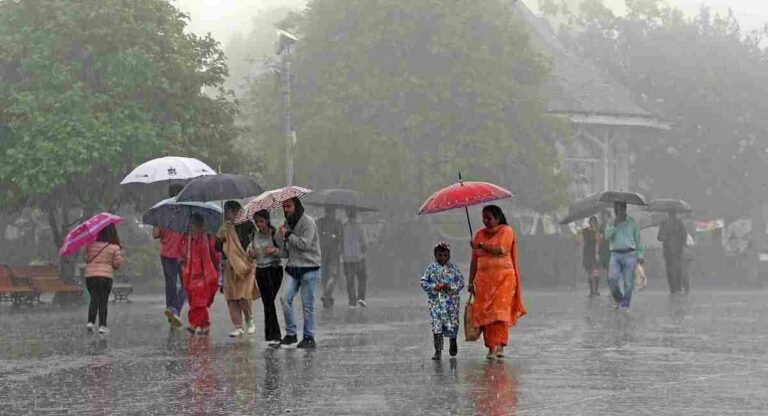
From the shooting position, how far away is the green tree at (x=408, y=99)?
1635 inches

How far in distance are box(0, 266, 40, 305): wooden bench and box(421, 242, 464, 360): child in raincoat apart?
16.4m

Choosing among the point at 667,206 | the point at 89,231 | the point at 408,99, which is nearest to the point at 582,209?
the point at 667,206

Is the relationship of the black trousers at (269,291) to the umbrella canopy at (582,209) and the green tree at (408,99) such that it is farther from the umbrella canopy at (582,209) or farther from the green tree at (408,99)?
the green tree at (408,99)

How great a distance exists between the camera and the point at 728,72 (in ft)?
178

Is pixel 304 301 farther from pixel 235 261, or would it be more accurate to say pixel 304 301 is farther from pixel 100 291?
pixel 100 291

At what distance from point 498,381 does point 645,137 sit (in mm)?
42846

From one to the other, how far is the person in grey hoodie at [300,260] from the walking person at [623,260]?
9037mm

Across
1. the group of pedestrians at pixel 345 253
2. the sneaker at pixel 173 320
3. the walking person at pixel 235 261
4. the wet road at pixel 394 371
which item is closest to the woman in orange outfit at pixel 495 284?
the wet road at pixel 394 371

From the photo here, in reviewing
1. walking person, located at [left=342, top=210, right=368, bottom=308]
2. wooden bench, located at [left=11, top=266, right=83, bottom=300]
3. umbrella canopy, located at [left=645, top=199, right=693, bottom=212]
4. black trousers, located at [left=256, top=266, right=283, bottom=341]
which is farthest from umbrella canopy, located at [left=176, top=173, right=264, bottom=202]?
umbrella canopy, located at [left=645, top=199, right=693, bottom=212]

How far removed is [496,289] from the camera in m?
14.9

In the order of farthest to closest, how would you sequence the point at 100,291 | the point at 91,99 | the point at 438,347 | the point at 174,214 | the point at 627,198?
the point at 91,99
the point at 627,198
the point at 100,291
the point at 174,214
the point at 438,347

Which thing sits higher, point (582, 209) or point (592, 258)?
point (582, 209)

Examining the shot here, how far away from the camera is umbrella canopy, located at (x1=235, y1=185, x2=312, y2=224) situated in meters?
16.5

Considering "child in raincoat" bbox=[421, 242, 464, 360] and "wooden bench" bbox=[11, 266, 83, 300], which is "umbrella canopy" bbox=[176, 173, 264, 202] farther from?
"wooden bench" bbox=[11, 266, 83, 300]
